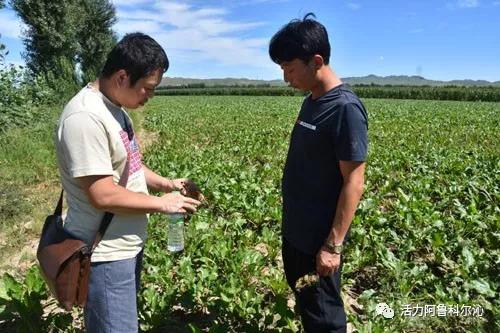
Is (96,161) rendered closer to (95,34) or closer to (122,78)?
(122,78)

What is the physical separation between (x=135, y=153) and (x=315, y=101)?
101cm

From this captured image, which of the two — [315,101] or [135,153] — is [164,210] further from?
[315,101]

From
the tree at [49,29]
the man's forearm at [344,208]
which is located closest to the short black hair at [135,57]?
the man's forearm at [344,208]

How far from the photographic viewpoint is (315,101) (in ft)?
7.96

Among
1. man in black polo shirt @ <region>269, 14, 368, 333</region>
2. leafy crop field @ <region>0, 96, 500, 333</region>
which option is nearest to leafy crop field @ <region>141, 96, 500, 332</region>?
leafy crop field @ <region>0, 96, 500, 333</region>

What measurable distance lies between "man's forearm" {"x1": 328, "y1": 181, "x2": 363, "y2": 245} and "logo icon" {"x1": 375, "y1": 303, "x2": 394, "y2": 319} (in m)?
1.52

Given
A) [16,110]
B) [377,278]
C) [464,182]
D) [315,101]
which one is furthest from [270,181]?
[16,110]

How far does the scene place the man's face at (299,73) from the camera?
7.64 ft

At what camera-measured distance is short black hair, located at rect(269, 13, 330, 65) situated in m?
2.26

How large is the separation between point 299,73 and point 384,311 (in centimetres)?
223

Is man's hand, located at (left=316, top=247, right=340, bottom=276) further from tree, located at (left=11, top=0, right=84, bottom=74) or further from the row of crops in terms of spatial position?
the row of crops

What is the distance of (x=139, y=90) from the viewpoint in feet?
6.87

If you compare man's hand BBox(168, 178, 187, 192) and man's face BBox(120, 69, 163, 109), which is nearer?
man's face BBox(120, 69, 163, 109)

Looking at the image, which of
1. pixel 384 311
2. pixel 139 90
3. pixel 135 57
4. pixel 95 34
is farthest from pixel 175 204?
pixel 95 34
